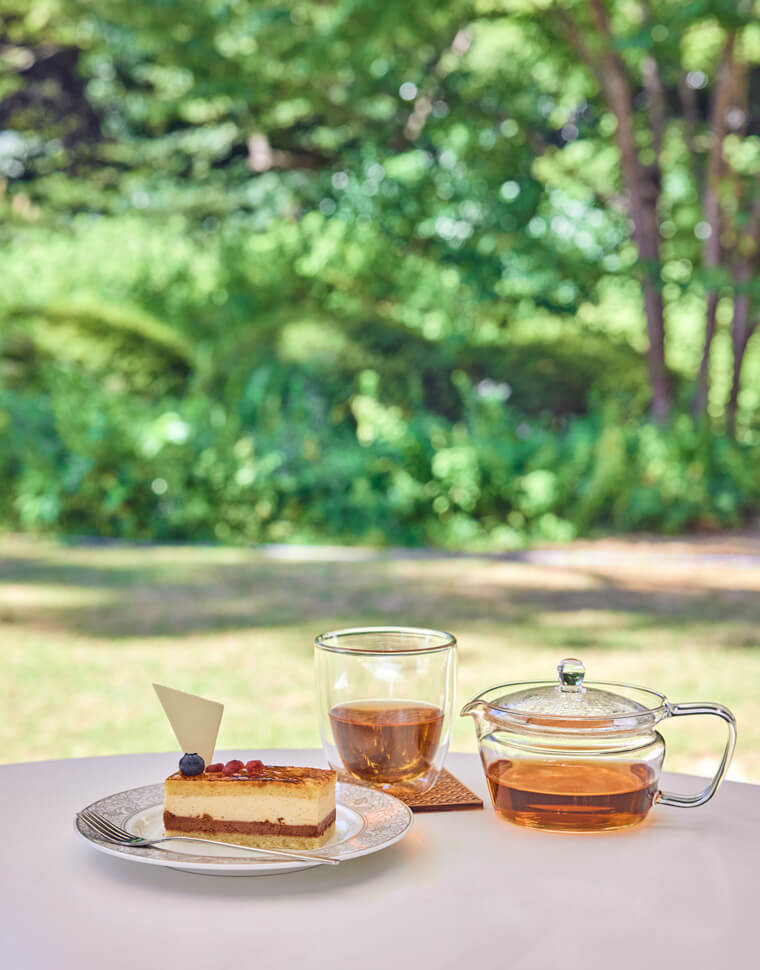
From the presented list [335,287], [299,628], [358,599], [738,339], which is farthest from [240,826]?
[335,287]

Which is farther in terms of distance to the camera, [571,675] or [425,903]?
[571,675]

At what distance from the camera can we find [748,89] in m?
11.2

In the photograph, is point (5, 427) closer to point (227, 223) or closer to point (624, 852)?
point (227, 223)

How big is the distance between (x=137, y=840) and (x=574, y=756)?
0.34 metres

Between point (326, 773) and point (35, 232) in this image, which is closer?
point (326, 773)

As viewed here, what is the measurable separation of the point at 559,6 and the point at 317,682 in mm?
8170

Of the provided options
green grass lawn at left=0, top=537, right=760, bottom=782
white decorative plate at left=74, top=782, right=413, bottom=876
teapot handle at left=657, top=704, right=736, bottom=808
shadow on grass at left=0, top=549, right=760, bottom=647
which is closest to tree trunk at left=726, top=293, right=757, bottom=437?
green grass lawn at left=0, top=537, right=760, bottom=782

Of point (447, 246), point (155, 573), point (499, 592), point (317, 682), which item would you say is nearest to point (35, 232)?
point (447, 246)

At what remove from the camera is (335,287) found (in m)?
11.5

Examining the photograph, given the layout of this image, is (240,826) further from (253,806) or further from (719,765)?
(719,765)

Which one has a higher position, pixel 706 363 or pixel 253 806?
pixel 706 363

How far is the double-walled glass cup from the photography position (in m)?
0.99

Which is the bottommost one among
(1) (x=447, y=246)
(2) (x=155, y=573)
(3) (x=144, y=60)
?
(2) (x=155, y=573)

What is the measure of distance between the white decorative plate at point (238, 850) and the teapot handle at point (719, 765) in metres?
0.24
